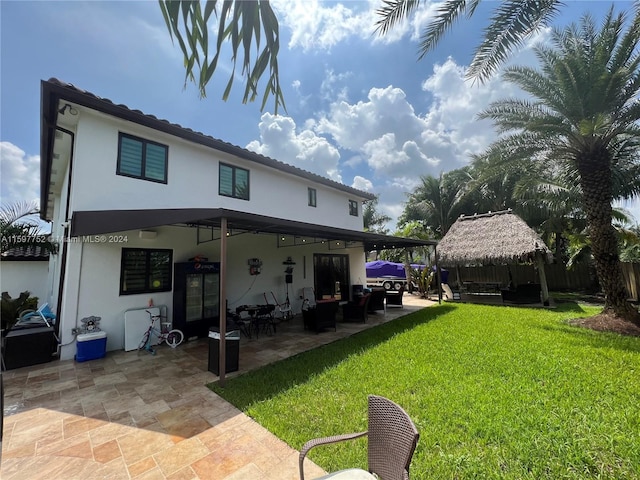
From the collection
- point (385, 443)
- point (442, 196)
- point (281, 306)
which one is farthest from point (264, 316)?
point (442, 196)

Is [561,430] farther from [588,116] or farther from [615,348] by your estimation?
[588,116]

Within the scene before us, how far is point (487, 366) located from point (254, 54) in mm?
6423

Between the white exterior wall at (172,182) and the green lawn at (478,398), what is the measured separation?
5.40 m

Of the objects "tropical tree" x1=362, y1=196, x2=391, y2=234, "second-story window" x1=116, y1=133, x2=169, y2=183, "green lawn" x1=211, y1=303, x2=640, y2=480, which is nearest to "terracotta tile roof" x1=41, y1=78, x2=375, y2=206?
"second-story window" x1=116, y1=133, x2=169, y2=183

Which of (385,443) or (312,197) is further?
(312,197)

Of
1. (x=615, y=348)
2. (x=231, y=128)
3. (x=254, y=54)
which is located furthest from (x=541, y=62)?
(x=254, y=54)

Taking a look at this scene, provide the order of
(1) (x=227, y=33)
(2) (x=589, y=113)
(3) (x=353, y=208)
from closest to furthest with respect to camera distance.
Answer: (1) (x=227, y=33) → (2) (x=589, y=113) → (3) (x=353, y=208)

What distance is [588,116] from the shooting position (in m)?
8.08

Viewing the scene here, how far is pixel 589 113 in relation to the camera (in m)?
8.03

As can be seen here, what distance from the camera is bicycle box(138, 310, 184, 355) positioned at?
22.9ft

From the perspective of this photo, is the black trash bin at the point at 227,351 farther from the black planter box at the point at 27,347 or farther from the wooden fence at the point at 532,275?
the wooden fence at the point at 532,275

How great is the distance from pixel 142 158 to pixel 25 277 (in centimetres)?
907

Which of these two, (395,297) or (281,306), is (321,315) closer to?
(281,306)

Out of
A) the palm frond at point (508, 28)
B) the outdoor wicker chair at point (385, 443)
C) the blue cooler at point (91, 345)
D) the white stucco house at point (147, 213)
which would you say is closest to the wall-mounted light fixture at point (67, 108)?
the white stucco house at point (147, 213)
